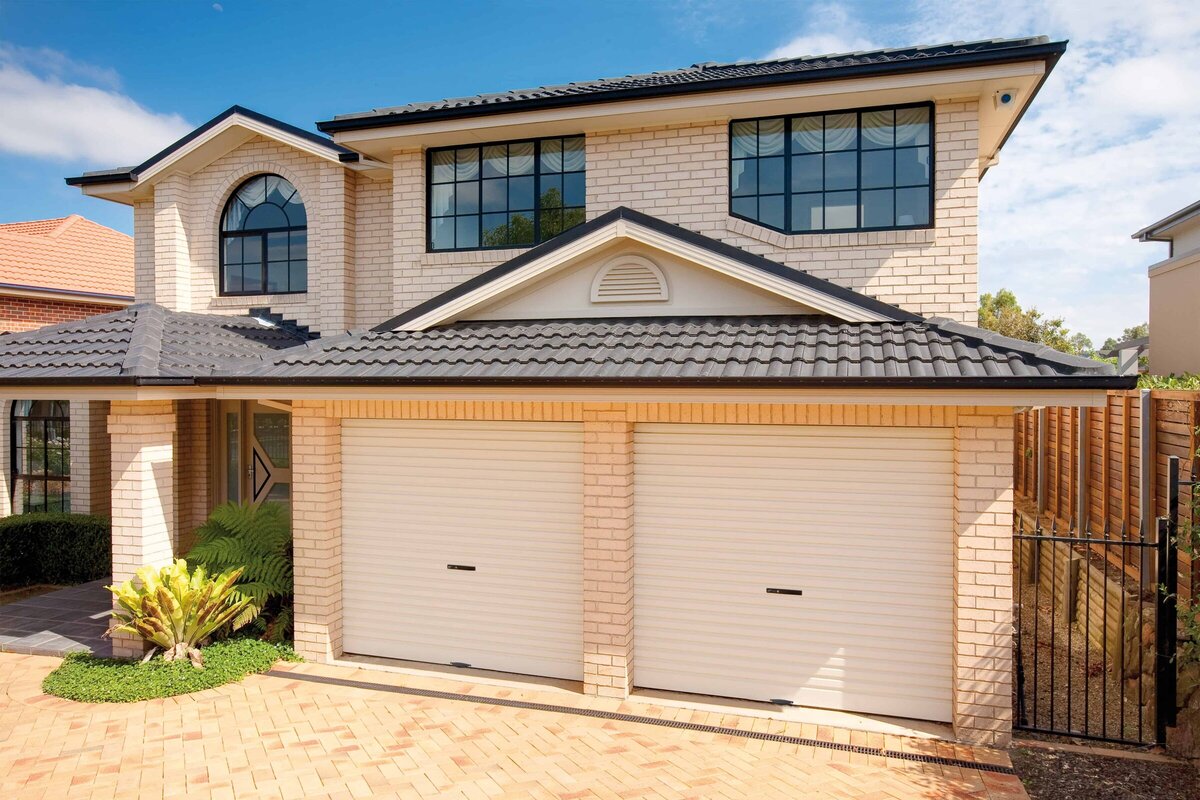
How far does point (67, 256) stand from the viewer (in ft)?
52.6

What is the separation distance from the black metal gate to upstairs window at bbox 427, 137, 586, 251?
660cm

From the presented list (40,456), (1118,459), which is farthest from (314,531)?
(1118,459)

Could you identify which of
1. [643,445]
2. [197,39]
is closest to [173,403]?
[643,445]

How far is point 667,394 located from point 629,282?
7.75 ft

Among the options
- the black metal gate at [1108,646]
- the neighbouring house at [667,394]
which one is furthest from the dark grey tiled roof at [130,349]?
the black metal gate at [1108,646]

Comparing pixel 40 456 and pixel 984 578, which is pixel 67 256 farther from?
pixel 984 578

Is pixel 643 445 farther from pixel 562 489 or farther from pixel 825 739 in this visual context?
pixel 825 739

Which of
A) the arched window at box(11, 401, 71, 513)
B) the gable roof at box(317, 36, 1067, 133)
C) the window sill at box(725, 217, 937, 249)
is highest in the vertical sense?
the gable roof at box(317, 36, 1067, 133)

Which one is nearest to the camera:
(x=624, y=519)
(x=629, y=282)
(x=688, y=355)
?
(x=688, y=355)

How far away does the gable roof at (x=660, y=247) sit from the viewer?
291 inches

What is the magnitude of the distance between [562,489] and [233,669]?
12.7 feet

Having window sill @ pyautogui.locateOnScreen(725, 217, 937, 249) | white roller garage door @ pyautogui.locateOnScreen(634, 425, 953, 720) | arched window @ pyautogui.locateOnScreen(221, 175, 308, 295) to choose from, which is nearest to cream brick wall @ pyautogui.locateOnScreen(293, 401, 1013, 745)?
white roller garage door @ pyautogui.locateOnScreen(634, 425, 953, 720)

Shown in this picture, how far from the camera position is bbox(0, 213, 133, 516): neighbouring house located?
39.8 feet

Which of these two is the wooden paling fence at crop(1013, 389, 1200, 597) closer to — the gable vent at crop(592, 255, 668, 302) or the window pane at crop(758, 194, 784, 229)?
the window pane at crop(758, 194, 784, 229)
